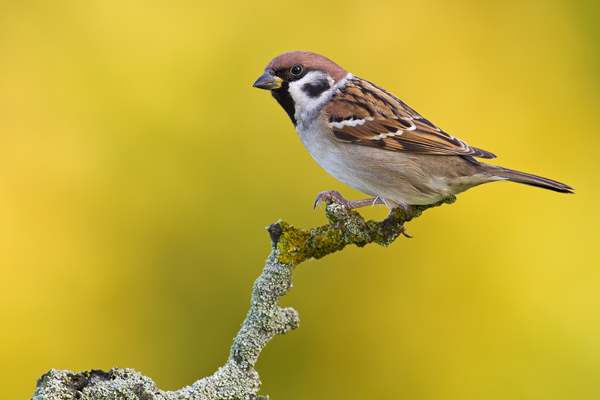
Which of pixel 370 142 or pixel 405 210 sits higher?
pixel 370 142

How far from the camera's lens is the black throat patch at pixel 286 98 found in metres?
2.72

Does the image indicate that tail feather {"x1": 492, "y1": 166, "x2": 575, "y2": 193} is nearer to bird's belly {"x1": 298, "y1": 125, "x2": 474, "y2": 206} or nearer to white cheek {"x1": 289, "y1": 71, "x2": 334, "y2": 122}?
bird's belly {"x1": 298, "y1": 125, "x2": 474, "y2": 206}

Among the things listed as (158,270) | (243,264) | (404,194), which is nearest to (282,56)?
(404,194)

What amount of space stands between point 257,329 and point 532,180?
116 cm

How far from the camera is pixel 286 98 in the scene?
2.76 meters

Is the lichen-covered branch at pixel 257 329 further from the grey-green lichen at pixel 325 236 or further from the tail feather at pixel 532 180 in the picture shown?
the tail feather at pixel 532 180

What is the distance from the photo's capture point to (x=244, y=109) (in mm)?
3535

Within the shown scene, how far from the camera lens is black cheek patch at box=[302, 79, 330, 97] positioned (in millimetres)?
2745

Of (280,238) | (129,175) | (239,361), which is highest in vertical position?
(129,175)

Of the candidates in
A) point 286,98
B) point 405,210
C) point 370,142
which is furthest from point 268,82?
point 405,210

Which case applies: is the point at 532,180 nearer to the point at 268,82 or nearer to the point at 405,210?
the point at 405,210

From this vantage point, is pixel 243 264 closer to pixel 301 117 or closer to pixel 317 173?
pixel 317 173

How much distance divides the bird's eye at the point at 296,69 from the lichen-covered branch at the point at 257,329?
0.86m

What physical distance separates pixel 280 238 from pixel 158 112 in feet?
6.03
